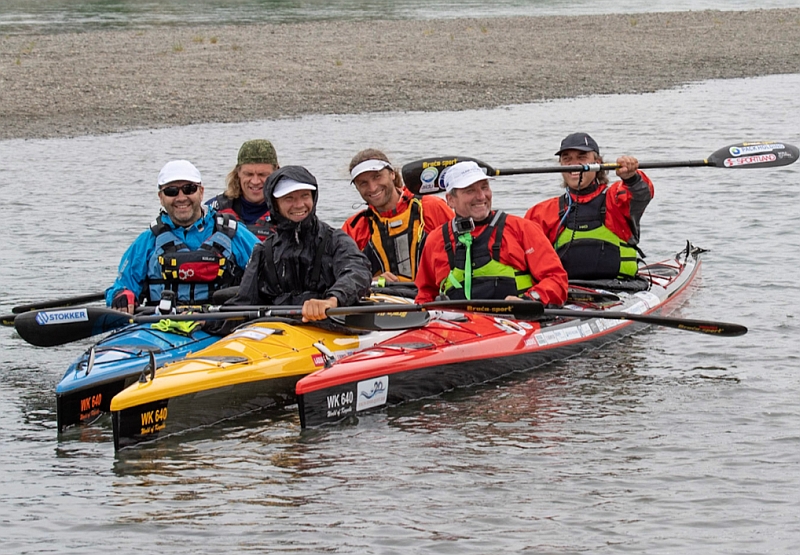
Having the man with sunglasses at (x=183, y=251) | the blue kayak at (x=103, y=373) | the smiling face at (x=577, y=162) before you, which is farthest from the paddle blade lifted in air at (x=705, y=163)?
the blue kayak at (x=103, y=373)

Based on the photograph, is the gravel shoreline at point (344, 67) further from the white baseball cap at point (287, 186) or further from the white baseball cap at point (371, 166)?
the white baseball cap at point (287, 186)

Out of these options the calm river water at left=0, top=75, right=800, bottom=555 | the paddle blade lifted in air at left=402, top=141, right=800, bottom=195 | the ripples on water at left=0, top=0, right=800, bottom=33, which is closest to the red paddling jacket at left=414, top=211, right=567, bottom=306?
the calm river water at left=0, top=75, right=800, bottom=555

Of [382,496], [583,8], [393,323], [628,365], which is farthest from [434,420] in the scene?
[583,8]

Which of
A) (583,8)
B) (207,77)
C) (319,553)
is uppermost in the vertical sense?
(583,8)

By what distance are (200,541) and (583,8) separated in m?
44.3

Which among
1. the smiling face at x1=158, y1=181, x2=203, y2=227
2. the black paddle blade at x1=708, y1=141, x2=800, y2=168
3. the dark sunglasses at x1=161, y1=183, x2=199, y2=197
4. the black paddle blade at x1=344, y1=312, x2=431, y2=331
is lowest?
the black paddle blade at x1=344, y1=312, x2=431, y2=331

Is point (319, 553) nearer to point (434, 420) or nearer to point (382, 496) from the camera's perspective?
point (382, 496)

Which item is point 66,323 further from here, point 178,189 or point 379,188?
point 379,188

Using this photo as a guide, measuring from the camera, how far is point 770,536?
572 cm

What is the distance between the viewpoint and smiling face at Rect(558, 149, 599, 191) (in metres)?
9.27

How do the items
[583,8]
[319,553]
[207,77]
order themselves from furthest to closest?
1. [583,8]
2. [207,77]
3. [319,553]

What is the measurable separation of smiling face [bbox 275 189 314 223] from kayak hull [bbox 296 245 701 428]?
2.84ft

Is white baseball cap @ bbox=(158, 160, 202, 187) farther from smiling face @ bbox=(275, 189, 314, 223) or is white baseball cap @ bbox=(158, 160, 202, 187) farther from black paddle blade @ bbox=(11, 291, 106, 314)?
black paddle blade @ bbox=(11, 291, 106, 314)

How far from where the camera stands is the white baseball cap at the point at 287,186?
7.48 meters
